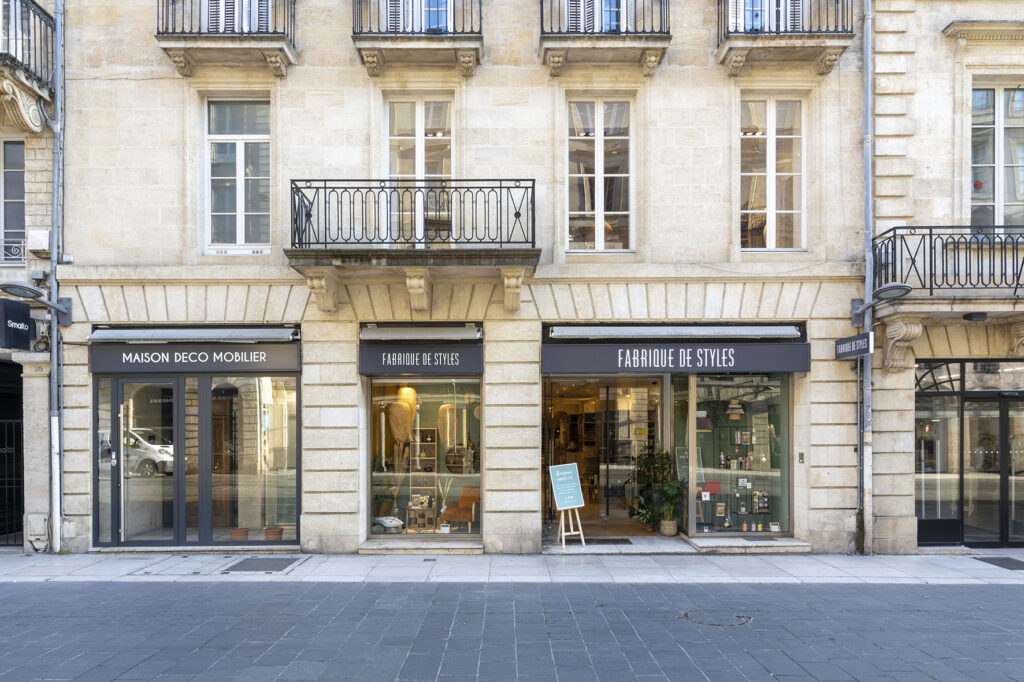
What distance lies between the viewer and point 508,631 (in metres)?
6.75

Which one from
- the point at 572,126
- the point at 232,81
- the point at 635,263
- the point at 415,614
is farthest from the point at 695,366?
the point at 232,81

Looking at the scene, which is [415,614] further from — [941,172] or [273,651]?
[941,172]

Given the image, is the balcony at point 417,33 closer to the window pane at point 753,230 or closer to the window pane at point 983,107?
the window pane at point 753,230

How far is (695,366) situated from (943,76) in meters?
6.19

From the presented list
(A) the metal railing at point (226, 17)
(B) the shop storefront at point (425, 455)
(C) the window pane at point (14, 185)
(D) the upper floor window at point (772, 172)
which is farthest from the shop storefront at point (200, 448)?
(D) the upper floor window at point (772, 172)

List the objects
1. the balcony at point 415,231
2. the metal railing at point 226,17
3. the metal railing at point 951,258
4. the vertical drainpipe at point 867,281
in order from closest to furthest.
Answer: the balcony at point 415,231, the metal railing at point 951,258, the vertical drainpipe at point 867,281, the metal railing at point 226,17

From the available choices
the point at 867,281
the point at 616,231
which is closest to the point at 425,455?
the point at 616,231

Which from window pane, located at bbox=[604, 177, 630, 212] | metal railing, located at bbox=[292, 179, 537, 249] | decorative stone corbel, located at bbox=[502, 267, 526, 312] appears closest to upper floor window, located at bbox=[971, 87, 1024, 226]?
window pane, located at bbox=[604, 177, 630, 212]

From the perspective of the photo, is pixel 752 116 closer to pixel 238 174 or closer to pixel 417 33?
pixel 417 33

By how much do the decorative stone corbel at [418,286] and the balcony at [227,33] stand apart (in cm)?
398

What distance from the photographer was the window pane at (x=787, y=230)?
10883mm

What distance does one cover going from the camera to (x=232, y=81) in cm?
1048

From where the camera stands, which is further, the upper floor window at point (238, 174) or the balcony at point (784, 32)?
the upper floor window at point (238, 174)

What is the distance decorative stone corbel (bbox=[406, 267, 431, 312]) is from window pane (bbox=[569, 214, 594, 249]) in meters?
2.55
